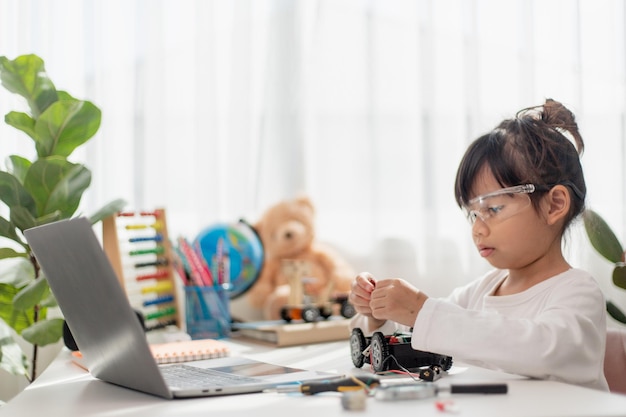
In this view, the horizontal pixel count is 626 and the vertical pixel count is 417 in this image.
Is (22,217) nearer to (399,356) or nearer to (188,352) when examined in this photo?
(188,352)

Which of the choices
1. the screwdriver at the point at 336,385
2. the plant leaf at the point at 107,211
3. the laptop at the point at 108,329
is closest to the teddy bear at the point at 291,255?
the plant leaf at the point at 107,211

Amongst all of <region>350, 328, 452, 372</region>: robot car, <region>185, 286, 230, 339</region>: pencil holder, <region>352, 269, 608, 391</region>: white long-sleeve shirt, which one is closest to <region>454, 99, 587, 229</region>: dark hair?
<region>352, 269, 608, 391</region>: white long-sleeve shirt

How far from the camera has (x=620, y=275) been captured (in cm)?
167

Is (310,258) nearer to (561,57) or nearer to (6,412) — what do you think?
(561,57)

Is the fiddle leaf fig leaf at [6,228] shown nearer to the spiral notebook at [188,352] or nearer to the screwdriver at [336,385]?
the spiral notebook at [188,352]

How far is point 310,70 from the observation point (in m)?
2.00

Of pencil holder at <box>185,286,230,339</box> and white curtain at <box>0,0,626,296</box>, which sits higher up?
white curtain at <box>0,0,626,296</box>

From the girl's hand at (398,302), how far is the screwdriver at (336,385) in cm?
19

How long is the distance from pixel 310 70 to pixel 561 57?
631 millimetres

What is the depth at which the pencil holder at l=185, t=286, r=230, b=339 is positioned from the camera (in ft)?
5.53

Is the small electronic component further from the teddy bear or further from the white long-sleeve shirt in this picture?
the teddy bear

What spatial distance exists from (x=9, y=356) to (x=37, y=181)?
33 cm

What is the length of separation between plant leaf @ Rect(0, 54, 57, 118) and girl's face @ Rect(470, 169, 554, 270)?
894mm

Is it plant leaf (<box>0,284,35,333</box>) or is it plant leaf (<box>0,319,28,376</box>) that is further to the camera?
plant leaf (<box>0,284,35,333</box>)
